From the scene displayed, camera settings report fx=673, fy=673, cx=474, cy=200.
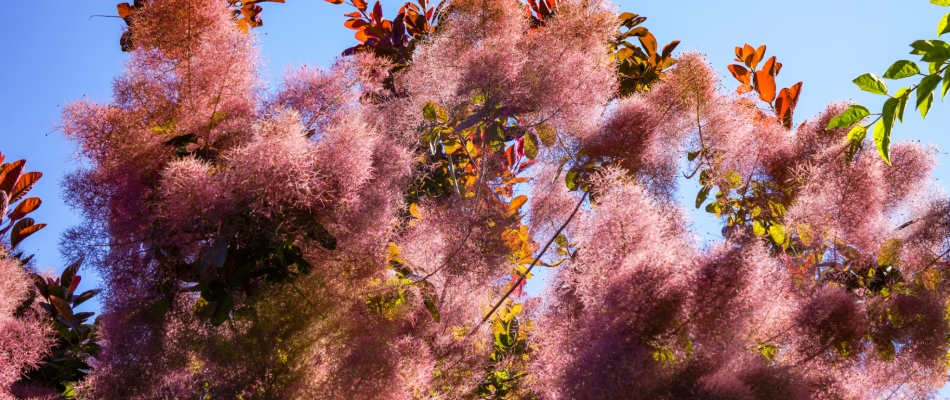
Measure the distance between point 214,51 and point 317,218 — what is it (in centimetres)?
63

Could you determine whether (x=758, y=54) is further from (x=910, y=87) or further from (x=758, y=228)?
(x=910, y=87)

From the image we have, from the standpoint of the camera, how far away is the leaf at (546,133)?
7.97ft

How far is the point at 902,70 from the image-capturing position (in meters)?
1.04

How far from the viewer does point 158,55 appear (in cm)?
197

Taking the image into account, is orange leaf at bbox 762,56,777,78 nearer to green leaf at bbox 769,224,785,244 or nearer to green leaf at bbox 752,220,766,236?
green leaf at bbox 752,220,766,236

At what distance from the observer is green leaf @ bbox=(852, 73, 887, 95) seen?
110cm

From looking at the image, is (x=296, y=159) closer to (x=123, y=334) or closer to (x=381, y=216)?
(x=381, y=216)

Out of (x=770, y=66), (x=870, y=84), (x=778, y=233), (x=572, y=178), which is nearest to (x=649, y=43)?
(x=770, y=66)

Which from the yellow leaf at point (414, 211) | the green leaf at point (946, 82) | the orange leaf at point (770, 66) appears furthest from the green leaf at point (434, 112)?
the green leaf at point (946, 82)

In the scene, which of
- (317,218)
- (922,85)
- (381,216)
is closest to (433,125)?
(381,216)

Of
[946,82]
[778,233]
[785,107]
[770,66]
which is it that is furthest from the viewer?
[770,66]

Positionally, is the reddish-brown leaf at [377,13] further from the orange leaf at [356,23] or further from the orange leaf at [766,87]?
the orange leaf at [766,87]

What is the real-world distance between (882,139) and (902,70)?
4.2 inches

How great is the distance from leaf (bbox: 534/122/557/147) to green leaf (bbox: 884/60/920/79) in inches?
56.0
